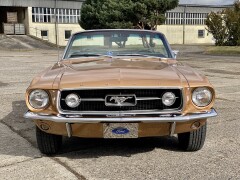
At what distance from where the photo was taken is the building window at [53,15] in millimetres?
49969

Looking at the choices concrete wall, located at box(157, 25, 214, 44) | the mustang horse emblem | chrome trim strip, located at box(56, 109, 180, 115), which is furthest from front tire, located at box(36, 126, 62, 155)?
concrete wall, located at box(157, 25, 214, 44)

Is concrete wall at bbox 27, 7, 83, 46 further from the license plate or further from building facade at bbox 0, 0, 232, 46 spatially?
the license plate

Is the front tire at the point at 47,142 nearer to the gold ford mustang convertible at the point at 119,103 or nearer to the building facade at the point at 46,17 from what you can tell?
the gold ford mustang convertible at the point at 119,103

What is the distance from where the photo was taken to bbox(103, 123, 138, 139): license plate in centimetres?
345

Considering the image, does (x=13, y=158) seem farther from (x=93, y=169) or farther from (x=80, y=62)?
(x=80, y=62)

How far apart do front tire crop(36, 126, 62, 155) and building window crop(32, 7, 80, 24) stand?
47.1m

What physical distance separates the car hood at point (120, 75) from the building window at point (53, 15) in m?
46.8

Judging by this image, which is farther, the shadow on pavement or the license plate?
the shadow on pavement

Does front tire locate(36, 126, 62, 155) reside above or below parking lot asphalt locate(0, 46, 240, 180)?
above

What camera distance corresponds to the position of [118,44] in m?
4.94

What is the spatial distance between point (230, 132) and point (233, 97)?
3212 millimetres

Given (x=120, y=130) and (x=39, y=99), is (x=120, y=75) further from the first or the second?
(x=39, y=99)

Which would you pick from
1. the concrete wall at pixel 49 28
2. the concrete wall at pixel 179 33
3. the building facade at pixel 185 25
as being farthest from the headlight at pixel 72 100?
the building facade at pixel 185 25

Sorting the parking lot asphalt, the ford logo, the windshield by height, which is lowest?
the parking lot asphalt
